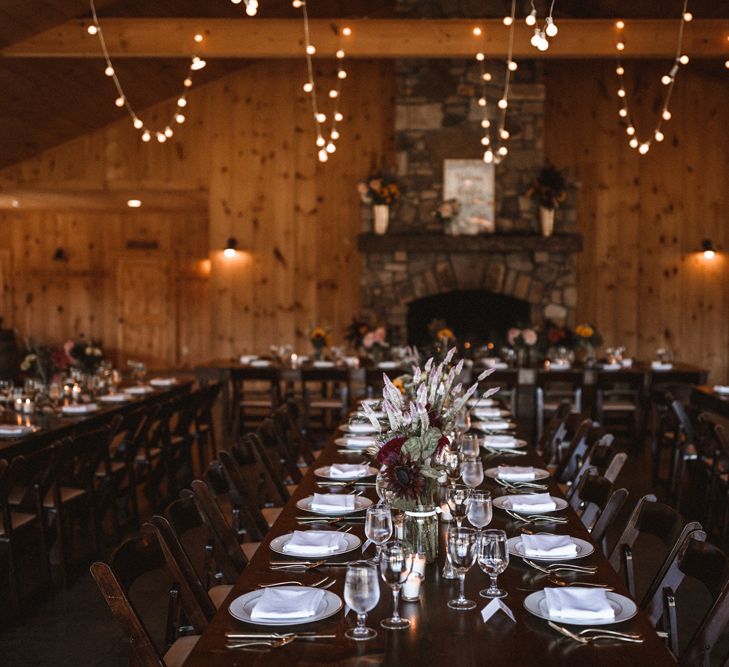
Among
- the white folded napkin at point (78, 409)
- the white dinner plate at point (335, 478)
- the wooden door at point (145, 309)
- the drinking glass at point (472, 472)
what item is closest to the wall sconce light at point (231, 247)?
the wooden door at point (145, 309)

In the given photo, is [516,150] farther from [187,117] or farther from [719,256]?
[187,117]

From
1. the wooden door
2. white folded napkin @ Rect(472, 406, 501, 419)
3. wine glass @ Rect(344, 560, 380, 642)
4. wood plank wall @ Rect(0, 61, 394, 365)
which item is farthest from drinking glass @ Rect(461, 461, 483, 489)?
the wooden door

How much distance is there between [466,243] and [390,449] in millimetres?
8000

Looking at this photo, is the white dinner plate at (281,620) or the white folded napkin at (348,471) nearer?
the white dinner plate at (281,620)

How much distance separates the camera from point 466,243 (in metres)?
10.3

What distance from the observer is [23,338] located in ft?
47.1

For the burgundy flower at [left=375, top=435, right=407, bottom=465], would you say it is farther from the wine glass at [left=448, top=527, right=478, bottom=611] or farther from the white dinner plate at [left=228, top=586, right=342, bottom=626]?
the white dinner plate at [left=228, top=586, right=342, bottom=626]

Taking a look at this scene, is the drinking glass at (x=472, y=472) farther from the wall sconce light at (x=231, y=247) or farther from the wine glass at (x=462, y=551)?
the wall sconce light at (x=231, y=247)

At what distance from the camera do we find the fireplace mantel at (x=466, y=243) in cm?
1024

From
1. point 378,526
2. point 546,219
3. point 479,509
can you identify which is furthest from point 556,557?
point 546,219

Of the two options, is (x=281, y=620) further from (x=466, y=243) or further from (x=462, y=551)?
(x=466, y=243)

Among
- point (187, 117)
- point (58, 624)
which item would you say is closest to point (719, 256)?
point (187, 117)

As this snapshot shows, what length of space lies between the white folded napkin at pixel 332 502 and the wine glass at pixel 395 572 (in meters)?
1.04

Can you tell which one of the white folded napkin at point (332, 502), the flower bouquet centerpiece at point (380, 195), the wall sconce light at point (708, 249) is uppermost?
the flower bouquet centerpiece at point (380, 195)
